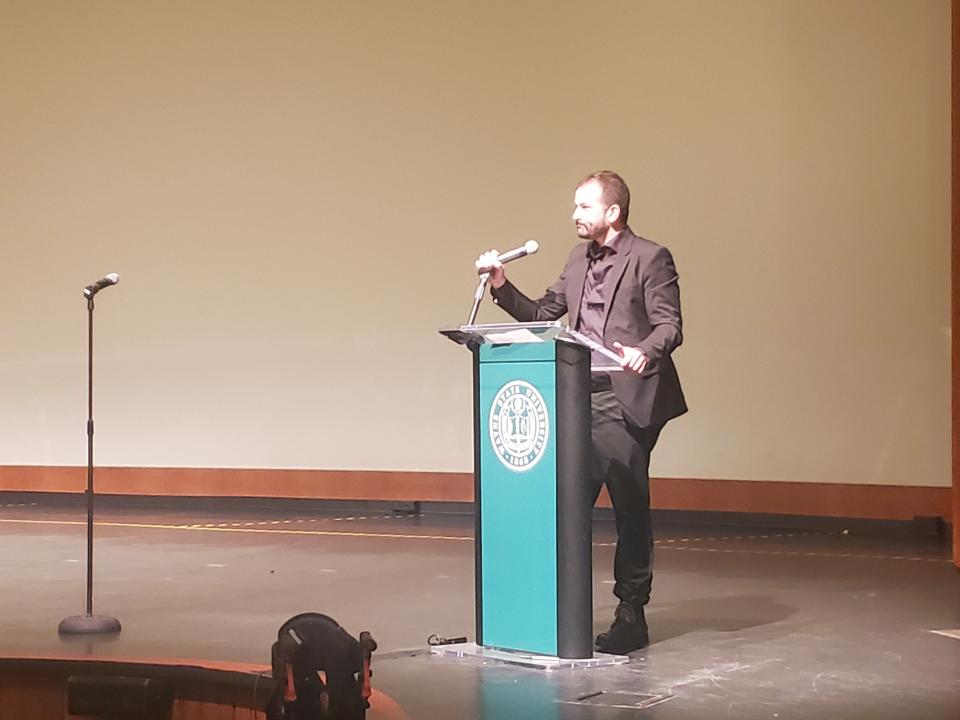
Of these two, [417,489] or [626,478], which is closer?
[626,478]

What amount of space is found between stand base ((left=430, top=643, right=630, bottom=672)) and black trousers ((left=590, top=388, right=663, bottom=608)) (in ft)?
0.89

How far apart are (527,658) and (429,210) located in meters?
4.61

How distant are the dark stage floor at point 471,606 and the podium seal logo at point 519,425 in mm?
562

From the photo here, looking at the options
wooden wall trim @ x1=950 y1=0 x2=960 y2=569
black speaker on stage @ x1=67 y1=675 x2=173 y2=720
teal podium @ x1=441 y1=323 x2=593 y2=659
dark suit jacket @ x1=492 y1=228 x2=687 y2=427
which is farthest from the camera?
wooden wall trim @ x1=950 y1=0 x2=960 y2=569

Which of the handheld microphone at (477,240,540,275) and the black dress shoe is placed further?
the black dress shoe

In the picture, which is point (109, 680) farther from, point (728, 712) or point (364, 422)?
point (364, 422)

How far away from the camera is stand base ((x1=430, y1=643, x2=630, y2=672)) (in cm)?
371

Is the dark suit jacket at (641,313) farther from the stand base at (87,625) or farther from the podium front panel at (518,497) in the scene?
Result: the stand base at (87,625)

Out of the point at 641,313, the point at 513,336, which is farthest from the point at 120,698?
the point at 641,313

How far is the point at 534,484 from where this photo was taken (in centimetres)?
377

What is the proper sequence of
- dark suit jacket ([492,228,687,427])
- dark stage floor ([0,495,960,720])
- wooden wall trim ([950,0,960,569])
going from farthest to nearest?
wooden wall trim ([950,0,960,569])
dark suit jacket ([492,228,687,427])
dark stage floor ([0,495,960,720])

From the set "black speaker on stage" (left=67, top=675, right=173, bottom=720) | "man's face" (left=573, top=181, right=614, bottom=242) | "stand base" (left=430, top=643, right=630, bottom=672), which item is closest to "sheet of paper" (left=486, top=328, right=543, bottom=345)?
"man's face" (left=573, top=181, right=614, bottom=242)

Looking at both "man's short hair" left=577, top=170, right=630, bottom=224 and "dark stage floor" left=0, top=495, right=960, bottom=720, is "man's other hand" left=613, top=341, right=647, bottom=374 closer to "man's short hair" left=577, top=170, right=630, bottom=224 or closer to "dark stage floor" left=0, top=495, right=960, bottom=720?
"man's short hair" left=577, top=170, right=630, bottom=224

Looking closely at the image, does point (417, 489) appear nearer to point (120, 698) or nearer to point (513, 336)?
point (513, 336)
